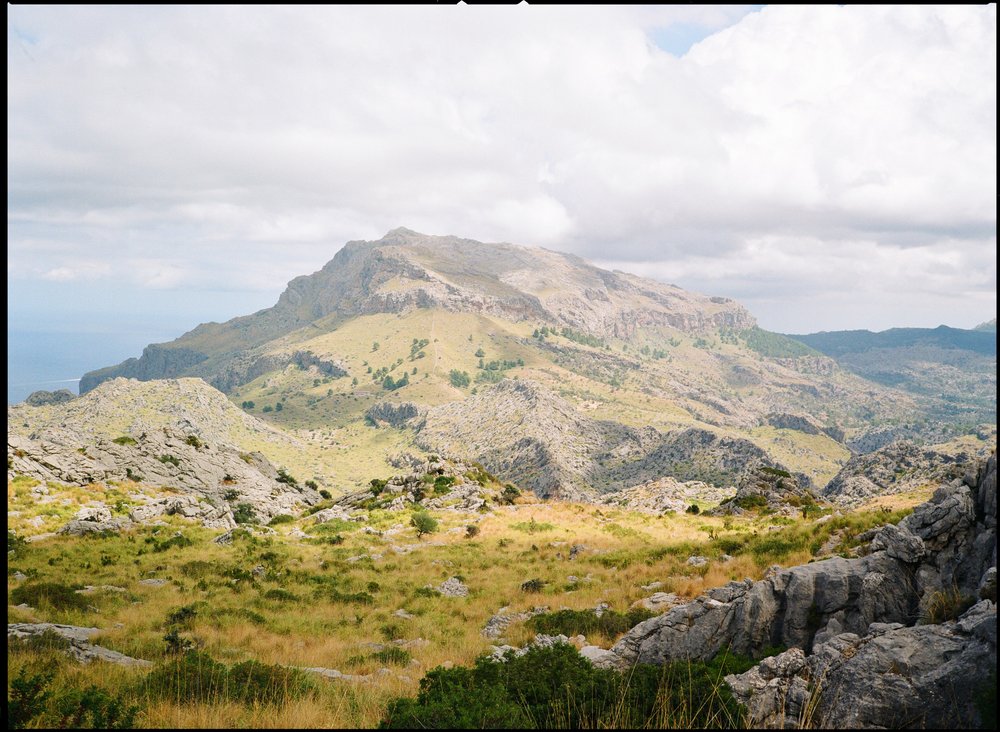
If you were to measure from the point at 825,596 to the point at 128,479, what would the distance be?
5690 cm

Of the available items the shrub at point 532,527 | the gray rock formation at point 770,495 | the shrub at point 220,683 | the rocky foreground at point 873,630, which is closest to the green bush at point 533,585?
the rocky foreground at point 873,630

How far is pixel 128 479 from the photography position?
51.5m

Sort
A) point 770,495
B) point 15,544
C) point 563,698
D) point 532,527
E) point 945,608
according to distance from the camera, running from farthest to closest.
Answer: point 770,495, point 532,527, point 15,544, point 945,608, point 563,698

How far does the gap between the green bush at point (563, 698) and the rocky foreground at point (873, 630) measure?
2.48 feet

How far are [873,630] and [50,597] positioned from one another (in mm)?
23716

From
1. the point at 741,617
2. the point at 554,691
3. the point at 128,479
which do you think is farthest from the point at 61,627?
the point at 128,479

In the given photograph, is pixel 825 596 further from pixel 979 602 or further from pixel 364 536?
pixel 364 536

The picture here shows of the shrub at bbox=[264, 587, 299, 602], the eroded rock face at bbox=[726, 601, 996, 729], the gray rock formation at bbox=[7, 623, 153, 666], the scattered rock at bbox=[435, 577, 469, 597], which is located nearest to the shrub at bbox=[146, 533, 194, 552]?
the shrub at bbox=[264, 587, 299, 602]

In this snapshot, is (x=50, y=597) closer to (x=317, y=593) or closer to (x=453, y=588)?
(x=317, y=593)

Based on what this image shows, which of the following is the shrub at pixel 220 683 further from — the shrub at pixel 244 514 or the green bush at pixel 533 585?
the shrub at pixel 244 514

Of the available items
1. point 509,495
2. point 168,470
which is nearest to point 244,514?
point 168,470

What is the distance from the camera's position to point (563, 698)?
8648mm

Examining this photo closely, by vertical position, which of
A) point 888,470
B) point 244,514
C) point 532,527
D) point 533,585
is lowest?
point 888,470

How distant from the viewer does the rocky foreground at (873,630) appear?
7.44 m
